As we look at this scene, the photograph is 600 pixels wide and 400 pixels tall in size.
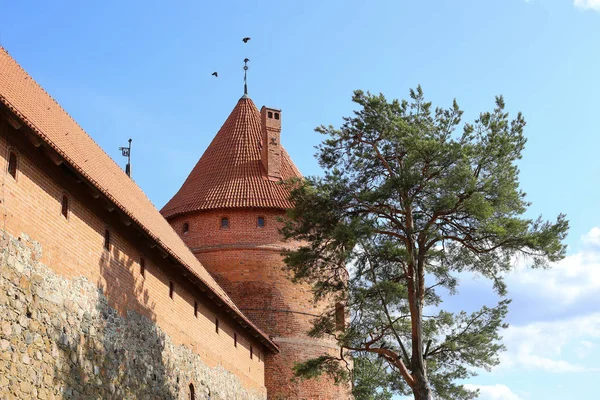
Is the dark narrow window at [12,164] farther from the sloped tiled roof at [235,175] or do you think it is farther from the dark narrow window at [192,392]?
the sloped tiled roof at [235,175]

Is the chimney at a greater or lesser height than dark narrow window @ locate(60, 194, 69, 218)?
greater

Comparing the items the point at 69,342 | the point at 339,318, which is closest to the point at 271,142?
the point at 339,318

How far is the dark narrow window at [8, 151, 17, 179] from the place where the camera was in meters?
11.8

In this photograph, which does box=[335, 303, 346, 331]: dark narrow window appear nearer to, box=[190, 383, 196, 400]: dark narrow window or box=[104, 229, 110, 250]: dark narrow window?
box=[190, 383, 196, 400]: dark narrow window

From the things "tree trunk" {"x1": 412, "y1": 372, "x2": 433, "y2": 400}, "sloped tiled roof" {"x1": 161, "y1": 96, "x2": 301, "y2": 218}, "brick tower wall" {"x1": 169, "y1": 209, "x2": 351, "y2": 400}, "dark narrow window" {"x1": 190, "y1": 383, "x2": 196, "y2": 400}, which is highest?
"sloped tiled roof" {"x1": 161, "y1": 96, "x2": 301, "y2": 218}

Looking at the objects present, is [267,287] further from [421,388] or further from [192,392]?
[421,388]

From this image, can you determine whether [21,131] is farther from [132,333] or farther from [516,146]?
[516,146]

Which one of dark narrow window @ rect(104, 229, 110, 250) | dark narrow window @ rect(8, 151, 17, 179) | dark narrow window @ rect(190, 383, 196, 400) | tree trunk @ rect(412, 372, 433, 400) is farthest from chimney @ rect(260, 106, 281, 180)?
dark narrow window @ rect(8, 151, 17, 179)

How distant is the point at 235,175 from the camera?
A: 27.2m

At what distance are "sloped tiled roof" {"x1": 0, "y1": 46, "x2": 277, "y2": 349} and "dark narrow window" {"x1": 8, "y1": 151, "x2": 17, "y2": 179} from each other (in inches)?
18.4

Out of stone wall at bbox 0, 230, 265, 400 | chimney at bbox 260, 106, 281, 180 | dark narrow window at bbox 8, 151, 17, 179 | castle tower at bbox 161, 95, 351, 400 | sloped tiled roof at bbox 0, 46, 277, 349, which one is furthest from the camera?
chimney at bbox 260, 106, 281, 180

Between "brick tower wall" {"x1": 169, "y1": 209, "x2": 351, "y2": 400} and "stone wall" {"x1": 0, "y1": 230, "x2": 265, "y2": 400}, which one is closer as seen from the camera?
"stone wall" {"x1": 0, "y1": 230, "x2": 265, "y2": 400}

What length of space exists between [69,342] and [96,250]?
206cm

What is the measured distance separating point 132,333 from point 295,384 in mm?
9981
